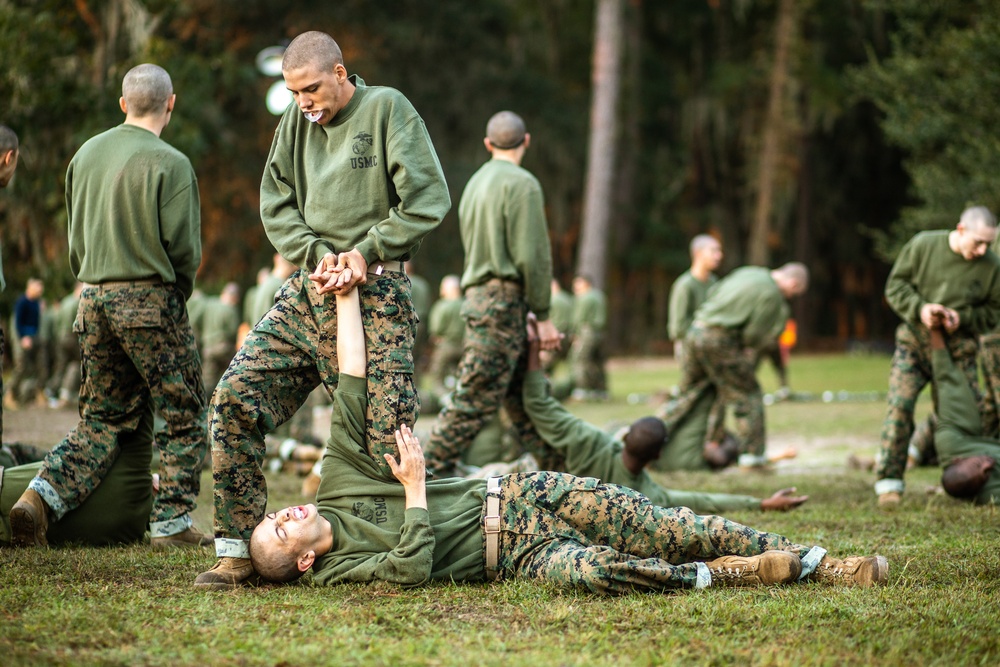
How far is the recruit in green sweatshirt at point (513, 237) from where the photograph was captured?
6.66 metres

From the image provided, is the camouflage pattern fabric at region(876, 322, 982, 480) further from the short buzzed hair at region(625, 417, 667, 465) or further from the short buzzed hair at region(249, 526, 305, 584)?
the short buzzed hair at region(249, 526, 305, 584)

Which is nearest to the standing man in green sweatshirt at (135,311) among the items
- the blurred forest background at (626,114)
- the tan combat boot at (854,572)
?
the tan combat boot at (854,572)

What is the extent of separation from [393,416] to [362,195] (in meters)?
0.96

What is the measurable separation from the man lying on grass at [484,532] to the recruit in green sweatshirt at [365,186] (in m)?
0.32

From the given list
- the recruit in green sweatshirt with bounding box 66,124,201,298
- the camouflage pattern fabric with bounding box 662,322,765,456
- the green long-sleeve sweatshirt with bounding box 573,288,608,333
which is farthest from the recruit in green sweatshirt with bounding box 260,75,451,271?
the green long-sleeve sweatshirt with bounding box 573,288,608,333

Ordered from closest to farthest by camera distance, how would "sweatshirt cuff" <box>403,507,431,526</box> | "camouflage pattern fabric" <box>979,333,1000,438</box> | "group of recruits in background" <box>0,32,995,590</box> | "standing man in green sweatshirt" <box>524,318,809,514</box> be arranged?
"sweatshirt cuff" <box>403,507,431,526</box>, "group of recruits in background" <box>0,32,995,590</box>, "standing man in green sweatshirt" <box>524,318,809,514</box>, "camouflage pattern fabric" <box>979,333,1000,438</box>

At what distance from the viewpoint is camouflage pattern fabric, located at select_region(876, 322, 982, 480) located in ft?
23.1

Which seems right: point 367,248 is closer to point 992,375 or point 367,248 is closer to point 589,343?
point 992,375

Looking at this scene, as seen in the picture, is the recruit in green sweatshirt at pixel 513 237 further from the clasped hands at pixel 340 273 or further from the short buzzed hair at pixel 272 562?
the short buzzed hair at pixel 272 562

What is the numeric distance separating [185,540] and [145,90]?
2.29m

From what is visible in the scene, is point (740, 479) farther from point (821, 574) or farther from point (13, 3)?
point (13, 3)

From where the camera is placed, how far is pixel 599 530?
14.3 feet

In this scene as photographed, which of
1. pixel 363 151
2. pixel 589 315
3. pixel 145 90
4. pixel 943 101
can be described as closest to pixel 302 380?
pixel 363 151

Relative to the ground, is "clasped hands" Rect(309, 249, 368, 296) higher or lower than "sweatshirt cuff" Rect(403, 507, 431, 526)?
higher
